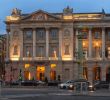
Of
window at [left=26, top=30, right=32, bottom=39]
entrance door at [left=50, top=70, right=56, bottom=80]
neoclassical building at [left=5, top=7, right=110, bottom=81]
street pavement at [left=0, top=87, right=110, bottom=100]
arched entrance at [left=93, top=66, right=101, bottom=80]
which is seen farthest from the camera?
window at [left=26, top=30, right=32, bottom=39]

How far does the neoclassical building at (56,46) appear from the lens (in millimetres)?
133000

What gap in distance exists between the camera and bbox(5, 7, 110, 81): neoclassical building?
133 meters

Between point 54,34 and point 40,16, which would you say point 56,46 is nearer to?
point 54,34

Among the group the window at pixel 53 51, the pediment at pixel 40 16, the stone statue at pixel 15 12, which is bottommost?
the window at pixel 53 51

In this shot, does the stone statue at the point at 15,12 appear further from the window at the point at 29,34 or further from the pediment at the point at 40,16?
the window at the point at 29,34

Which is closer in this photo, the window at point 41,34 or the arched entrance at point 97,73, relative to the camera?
the arched entrance at point 97,73

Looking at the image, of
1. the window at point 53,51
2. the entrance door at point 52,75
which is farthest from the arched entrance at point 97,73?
the window at point 53,51

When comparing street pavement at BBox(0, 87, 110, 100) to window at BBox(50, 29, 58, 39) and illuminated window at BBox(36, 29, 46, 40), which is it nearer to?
window at BBox(50, 29, 58, 39)

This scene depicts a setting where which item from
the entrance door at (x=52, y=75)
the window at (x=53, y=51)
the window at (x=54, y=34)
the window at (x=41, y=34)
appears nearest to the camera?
the entrance door at (x=52, y=75)

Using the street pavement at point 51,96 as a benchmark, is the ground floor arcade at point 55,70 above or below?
above

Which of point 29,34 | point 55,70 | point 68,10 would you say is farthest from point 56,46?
point 68,10

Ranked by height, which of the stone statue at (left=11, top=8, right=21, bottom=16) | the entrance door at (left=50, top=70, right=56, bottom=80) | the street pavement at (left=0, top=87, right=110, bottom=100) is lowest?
the street pavement at (left=0, top=87, right=110, bottom=100)

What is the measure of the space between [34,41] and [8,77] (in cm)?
1226

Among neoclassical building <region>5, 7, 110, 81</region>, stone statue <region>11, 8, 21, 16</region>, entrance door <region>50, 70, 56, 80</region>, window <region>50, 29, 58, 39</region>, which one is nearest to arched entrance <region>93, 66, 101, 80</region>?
neoclassical building <region>5, 7, 110, 81</region>
